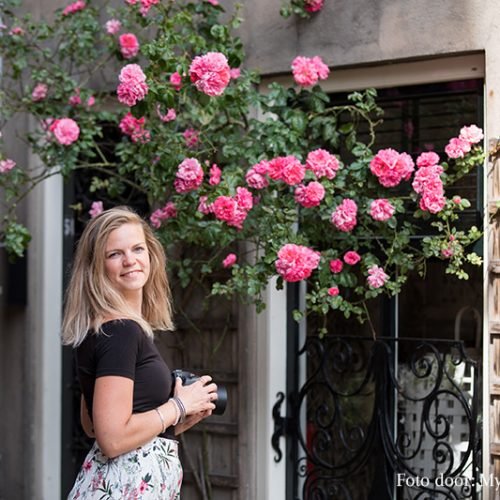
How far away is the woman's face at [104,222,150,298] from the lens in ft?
10.6

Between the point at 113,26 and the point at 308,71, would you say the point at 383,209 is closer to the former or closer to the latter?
the point at 308,71

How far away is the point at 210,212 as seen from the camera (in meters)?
4.59

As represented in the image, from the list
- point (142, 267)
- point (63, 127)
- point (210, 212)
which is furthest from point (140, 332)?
point (63, 127)

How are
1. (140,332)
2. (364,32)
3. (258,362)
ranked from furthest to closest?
(258,362)
(364,32)
(140,332)

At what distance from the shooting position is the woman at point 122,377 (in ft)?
9.91

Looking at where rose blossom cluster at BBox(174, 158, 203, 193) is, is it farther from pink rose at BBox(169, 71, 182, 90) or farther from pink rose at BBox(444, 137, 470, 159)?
pink rose at BBox(444, 137, 470, 159)

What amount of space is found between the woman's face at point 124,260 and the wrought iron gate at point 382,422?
2.00 meters

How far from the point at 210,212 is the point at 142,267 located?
1345 mm

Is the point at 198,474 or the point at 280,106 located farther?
the point at 198,474

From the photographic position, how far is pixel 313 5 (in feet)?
16.4

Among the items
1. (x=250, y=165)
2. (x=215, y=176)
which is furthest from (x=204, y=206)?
(x=250, y=165)

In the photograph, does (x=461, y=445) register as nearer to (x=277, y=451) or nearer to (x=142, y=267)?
(x=277, y=451)

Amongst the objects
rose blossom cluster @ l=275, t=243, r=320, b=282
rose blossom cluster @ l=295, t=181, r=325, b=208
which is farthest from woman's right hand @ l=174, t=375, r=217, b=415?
rose blossom cluster @ l=295, t=181, r=325, b=208

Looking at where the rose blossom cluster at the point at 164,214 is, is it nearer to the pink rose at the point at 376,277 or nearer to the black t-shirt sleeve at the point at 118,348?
the pink rose at the point at 376,277
